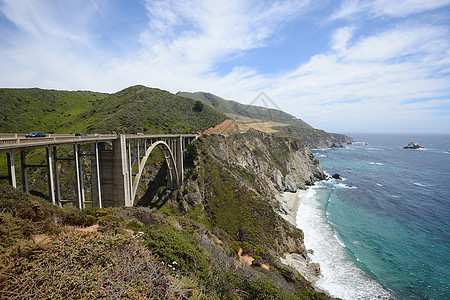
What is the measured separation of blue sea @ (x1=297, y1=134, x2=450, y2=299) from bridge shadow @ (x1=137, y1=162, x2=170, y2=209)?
25670mm

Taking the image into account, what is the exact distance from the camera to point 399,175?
6956cm

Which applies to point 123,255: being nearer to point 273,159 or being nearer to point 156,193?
point 156,193

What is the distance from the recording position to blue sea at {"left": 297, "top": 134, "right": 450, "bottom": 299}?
23562 millimetres

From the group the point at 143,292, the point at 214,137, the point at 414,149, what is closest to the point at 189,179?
the point at 214,137

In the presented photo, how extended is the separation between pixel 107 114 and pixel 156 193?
107ft

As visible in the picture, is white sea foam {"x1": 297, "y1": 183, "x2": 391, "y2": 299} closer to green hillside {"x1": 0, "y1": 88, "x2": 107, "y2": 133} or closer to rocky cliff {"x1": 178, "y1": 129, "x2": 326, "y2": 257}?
rocky cliff {"x1": 178, "y1": 129, "x2": 326, "y2": 257}

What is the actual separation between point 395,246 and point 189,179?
1443 inches

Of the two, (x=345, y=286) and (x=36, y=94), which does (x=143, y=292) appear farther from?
(x=36, y=94)

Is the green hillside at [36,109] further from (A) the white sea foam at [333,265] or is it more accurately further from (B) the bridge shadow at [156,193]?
(A) the white sea foam at [333,265]

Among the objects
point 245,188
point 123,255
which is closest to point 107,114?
point 245,188

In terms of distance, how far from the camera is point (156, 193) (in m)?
34.4

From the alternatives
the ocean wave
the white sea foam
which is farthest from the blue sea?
the ocean wave

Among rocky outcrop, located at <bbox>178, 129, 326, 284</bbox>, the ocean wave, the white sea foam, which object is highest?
rocky outcrop, located at <bbox>178, 129, 326, 284</bbox>

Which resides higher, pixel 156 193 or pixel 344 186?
pixel 156 193
